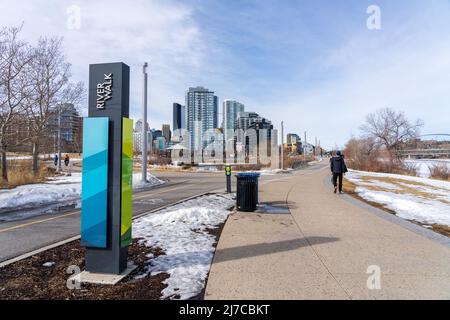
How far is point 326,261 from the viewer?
15.5ft

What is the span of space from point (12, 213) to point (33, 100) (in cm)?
1148

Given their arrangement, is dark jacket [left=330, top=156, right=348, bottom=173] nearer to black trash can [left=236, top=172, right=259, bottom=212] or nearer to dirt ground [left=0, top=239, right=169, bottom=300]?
black trash can [left=236, top=172, right=259, bottom=212]

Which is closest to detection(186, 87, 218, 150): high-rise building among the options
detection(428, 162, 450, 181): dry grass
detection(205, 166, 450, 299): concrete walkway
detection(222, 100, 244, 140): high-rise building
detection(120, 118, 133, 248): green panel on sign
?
detection(222, 100, 244, 140): high-rise building

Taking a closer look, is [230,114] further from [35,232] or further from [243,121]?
[35,232]

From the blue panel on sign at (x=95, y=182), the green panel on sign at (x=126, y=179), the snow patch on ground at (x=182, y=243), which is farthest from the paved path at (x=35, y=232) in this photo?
the green panel on sign at (x=126, y=179)

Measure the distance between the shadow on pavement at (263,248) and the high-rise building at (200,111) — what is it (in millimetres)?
63070

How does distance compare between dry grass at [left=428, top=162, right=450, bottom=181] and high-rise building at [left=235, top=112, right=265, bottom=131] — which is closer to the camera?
A: dry grass at [left=428, top=162, right=450, bottom=181]

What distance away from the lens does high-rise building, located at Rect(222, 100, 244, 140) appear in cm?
6906

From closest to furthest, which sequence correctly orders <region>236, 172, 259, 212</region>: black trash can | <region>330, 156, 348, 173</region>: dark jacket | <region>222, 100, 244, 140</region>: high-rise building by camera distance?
<region>236, 172, 259, 212</region>: black trash can → <region>330, 156, 348, 173</region>: dark jacket → <region>222, 100, 244, 140</region>: high-rise building

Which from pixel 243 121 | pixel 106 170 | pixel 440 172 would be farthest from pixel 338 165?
pixel 243 121

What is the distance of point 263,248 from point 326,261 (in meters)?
1.12

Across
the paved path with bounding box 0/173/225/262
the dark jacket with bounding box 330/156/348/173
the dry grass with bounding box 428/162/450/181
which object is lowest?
the paved path with bounding box 0/173/225/262

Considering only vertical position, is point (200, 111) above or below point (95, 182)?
above
